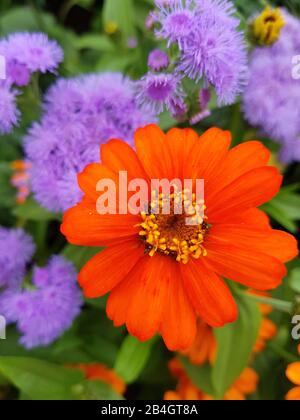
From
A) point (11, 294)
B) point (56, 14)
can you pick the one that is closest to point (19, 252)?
point (11, 294)

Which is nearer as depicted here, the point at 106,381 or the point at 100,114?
the point at 100,114

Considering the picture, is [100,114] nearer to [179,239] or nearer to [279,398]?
[179,239]

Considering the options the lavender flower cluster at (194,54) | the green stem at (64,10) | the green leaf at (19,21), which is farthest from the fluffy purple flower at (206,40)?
the green stem at (64,10)

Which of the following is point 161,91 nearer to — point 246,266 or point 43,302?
point 246,266

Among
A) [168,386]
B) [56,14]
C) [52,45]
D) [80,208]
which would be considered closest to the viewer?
A: [80,208]

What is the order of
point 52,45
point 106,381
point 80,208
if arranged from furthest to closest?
point 106,381, point 52,45, point 80,208

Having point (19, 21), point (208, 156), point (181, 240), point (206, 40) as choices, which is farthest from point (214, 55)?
point (19, 21)

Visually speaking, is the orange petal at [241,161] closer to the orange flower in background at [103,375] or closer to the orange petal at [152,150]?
the orange petal at [152,150]
